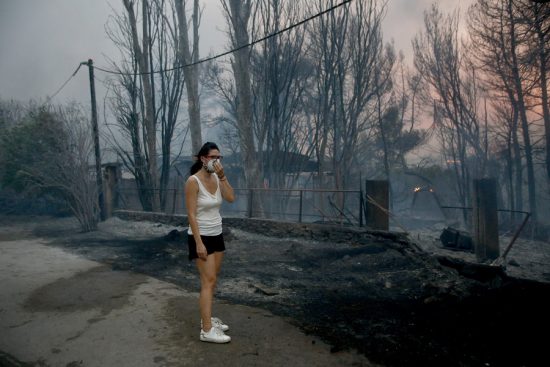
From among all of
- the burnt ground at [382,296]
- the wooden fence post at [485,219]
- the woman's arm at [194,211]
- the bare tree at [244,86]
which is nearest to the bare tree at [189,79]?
the bare tree at [244,86]

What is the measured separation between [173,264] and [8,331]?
356 centimetres

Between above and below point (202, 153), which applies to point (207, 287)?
below

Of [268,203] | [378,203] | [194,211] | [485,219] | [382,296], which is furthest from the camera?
[268,203]

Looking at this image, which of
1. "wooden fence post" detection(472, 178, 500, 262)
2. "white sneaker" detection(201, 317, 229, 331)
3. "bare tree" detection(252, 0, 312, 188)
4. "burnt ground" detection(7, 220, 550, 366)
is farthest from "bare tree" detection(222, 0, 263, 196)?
"white sneaker" detection(201, 317, 229, 331)

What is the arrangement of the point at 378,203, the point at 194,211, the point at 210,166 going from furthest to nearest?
Result: the point at 378,203 < the point at 210,166 < the point at 194,211

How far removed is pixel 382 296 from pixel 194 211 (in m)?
3.20

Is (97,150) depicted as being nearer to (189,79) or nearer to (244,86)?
(189,79)

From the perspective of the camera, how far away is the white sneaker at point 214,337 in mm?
3206

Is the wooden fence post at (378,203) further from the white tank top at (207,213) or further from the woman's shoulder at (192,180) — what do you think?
the woman's shoulder at (192,180)

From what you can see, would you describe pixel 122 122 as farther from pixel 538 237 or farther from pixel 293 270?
pixel 538 237

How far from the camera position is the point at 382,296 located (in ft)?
16.4

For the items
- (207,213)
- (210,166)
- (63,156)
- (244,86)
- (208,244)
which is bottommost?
(208,244)

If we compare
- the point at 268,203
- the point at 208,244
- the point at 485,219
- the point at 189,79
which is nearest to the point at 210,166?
the point at 208,244

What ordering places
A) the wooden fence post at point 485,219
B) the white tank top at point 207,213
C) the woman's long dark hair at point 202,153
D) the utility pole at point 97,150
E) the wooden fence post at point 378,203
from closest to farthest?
the white tank top at point 207,213
the woman's long dark hair at point 202,153
the wooden fence post at point 485,219
the wooden fence post at point 378,203
the utility pole at point 97,150
